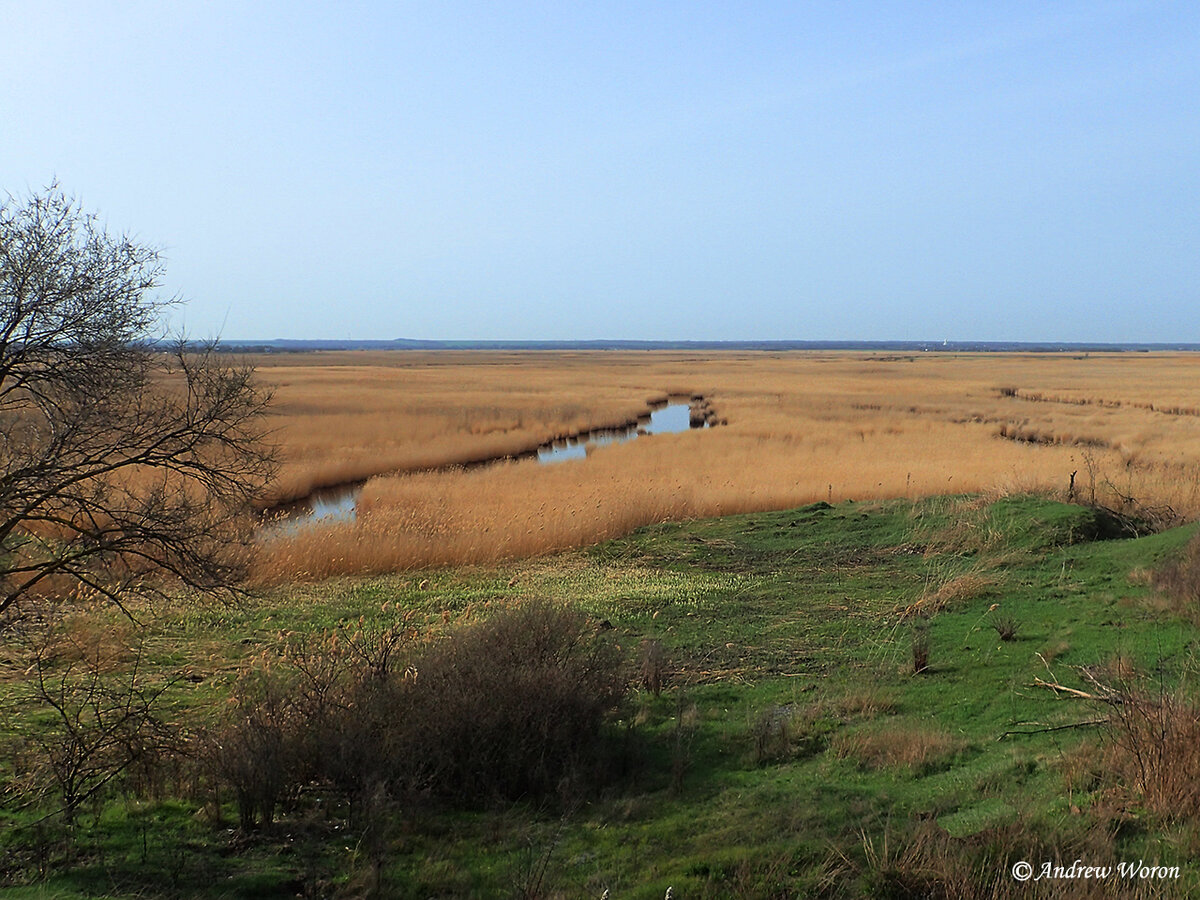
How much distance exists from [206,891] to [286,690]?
2253 millimetres

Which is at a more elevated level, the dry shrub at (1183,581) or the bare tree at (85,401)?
the bare tree at (85,401)

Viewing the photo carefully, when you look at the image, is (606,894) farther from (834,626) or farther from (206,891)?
(834,626)

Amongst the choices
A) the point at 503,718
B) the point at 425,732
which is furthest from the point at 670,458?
the point at 425,732

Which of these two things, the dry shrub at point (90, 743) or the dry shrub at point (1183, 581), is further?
the dry shrub at point (1183, 581)

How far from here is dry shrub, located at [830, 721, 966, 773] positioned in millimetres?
6352

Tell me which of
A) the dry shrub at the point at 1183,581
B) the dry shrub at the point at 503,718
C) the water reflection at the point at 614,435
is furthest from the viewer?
the water reflection at the point at 614,435

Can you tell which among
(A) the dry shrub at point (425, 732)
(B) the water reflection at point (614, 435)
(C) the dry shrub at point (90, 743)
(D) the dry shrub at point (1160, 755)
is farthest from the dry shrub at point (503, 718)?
(B) the water reflection at point (614, 435)

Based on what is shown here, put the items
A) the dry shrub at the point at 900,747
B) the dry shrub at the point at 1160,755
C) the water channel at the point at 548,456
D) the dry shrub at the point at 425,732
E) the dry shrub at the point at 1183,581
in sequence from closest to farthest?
the dry shrub at the point at 1160,755
the dry shrub at the point at 425,732
the dry shrub at the point at 900,747
the dry shrub at the point at 1183,581
the water channel at the point at 548,456

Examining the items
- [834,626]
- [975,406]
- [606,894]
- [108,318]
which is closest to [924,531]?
[834,626]

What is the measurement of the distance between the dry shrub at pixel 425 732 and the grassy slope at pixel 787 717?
355 millimetres

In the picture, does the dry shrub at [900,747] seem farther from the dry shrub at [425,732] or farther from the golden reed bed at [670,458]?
the golden reed bed at [670,458]

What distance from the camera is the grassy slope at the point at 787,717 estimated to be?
16.6 feet

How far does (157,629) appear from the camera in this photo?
36.9 ft

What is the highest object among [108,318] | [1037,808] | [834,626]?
[108,318]
